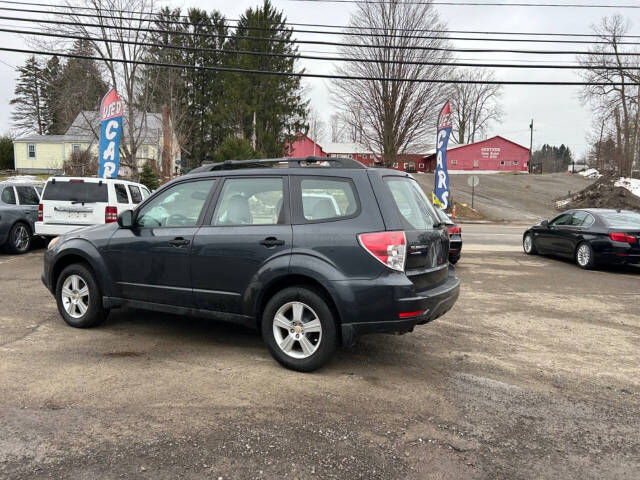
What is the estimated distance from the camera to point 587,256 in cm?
1068

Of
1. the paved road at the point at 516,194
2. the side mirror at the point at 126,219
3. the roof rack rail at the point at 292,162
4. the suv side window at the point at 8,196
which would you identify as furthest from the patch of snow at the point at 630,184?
the side mirror at the point at 126,219

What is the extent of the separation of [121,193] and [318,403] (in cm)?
930

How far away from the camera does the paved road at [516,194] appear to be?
109 ft

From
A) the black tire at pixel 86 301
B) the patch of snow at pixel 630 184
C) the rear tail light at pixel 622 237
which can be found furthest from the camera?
the patch of snow at pixel 630 184

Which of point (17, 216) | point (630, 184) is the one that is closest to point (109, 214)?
point (17, 216)

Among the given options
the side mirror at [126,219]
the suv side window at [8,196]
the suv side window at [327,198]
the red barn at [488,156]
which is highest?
the red barn at [488,156]

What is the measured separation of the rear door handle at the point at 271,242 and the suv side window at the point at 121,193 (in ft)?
25.9

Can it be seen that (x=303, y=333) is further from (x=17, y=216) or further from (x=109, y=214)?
(x=17, y=216)

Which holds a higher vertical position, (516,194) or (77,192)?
(516,194)

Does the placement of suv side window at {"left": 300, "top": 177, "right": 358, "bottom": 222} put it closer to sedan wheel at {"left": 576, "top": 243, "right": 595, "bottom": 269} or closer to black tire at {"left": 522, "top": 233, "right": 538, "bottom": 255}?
sedan wheel at {"left": 576, "top": 243, "right": 595, "bottom": 269}

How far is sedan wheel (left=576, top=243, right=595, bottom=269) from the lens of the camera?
10.5 metres

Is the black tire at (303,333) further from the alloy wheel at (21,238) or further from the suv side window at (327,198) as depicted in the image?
the alloy wheel at (21,238)

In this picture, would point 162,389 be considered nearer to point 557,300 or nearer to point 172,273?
point 172,273

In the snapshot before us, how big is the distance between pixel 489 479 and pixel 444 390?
1.23m
